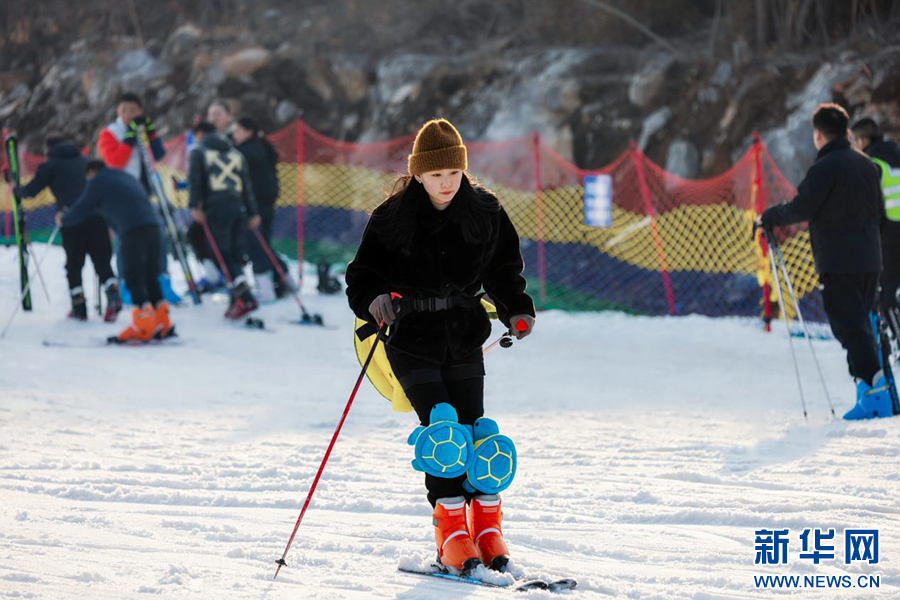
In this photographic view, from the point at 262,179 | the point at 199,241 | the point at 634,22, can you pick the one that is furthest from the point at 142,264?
the point at 634,22

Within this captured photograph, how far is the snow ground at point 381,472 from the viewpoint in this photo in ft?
10.0

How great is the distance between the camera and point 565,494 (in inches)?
159

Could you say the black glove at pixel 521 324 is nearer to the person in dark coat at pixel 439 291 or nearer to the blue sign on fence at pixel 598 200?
the person in dark coat at pixel 439 291

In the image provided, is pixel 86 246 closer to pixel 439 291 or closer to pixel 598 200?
pixel 598 200

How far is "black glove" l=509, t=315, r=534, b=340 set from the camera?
3250mm

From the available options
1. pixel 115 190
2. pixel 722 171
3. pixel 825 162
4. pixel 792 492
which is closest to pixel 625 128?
pixel 722 171

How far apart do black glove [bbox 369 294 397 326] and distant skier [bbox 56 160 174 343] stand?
520cm

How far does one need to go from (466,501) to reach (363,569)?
38cm

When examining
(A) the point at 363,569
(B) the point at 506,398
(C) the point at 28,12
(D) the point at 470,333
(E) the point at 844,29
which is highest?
(C) the point at 28,12

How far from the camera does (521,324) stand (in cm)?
325

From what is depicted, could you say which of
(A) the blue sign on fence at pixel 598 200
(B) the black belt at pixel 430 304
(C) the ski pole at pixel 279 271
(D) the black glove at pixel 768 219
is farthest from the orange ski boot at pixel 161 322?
(B) the black belt at pixel 430 304

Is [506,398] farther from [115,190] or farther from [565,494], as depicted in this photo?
[115,190]

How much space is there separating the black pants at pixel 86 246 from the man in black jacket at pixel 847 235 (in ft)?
19.3

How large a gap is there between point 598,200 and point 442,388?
6918mm
